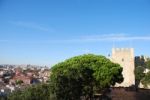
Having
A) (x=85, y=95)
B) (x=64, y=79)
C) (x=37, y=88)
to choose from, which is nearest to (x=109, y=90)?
(x=85, y=95)

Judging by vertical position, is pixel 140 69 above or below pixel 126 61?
below

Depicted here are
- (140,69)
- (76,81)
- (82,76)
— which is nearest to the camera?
(76,81)

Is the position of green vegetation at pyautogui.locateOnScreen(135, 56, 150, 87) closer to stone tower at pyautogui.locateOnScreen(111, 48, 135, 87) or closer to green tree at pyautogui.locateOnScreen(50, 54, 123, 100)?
stone tower at pyautogui.locateOnScreen(111, 48, 135, 87)

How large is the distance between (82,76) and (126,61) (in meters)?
16.0

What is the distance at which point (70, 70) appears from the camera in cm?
2011

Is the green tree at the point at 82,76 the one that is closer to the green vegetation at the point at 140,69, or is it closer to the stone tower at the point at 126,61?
the green vegetation at the point at 140,69

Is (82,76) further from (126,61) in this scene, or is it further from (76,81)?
(126,61)

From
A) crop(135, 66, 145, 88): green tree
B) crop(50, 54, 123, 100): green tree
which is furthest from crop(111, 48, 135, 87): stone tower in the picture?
crop(50, 54, 123, 100): green tree

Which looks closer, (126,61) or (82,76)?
(82,76)

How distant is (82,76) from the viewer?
21672 mm

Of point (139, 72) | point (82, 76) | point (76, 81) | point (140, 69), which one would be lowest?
point (76, 81)

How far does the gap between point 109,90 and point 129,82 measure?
33.2ft

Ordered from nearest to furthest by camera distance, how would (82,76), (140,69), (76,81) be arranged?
(76,81)
(82,76)
(140,69)

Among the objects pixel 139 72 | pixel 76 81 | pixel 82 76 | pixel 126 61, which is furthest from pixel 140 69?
pixel 76 81
